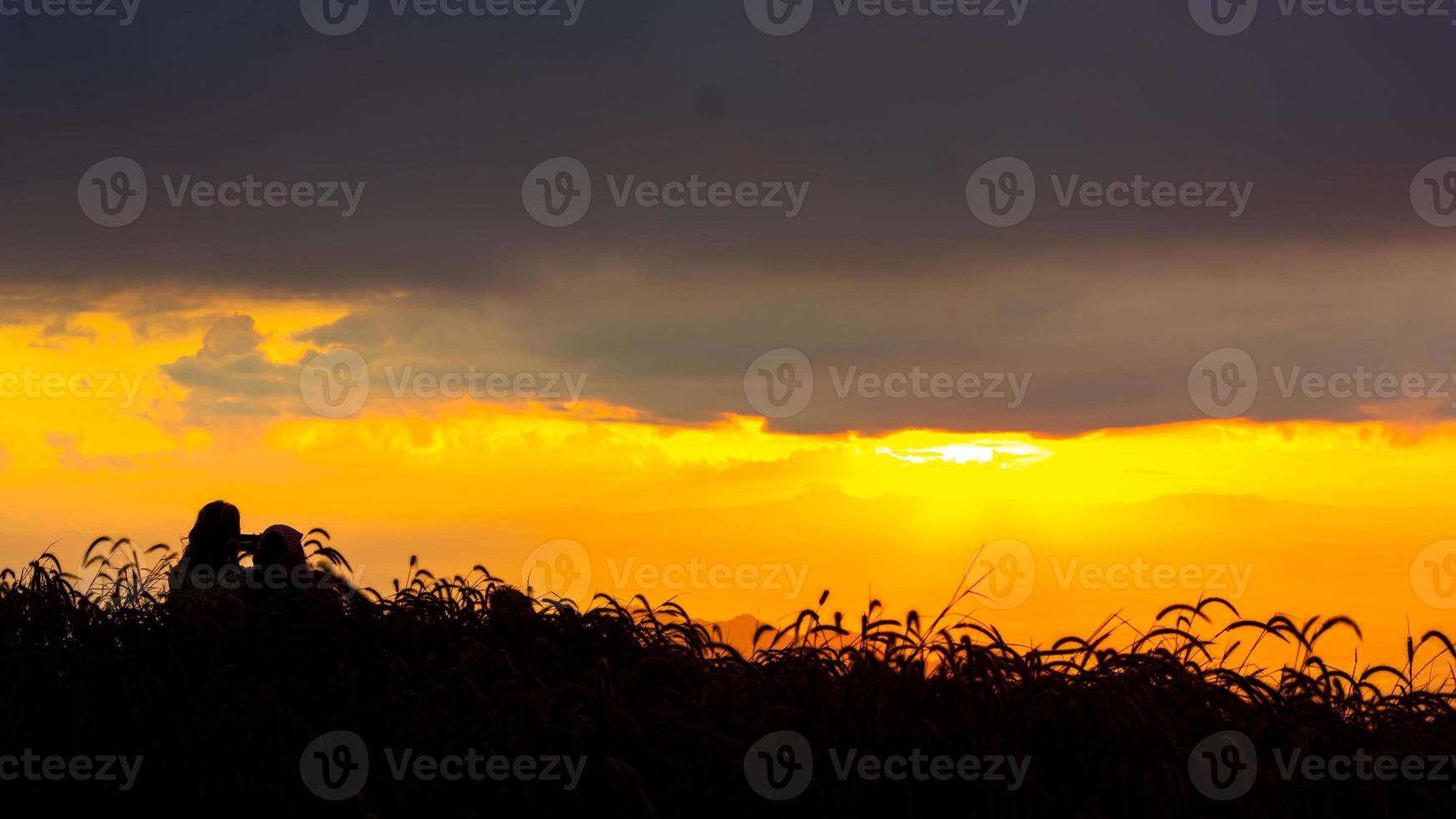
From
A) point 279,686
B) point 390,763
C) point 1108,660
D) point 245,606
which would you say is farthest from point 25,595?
point 1108,660

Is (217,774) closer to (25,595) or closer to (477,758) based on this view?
(477,758)

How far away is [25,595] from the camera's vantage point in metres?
10.9

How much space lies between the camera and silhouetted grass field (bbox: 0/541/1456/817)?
6922 millimetres

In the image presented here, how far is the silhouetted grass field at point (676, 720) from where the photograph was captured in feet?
22.7
